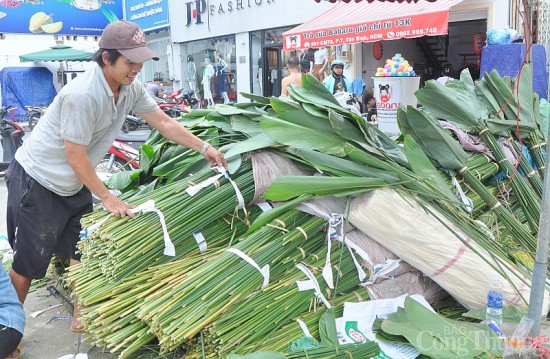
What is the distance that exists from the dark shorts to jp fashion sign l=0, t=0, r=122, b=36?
17331mm

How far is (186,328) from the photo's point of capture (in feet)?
5.90

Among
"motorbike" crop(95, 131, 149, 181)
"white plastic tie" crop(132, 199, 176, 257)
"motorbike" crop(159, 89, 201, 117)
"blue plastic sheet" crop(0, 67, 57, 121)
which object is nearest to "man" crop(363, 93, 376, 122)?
"motorbike" crop(95, 131, 149, 181)

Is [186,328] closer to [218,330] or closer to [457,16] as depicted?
[218,330]

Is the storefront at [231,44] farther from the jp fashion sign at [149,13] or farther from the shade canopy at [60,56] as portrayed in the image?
the shade canopy at [60,56]

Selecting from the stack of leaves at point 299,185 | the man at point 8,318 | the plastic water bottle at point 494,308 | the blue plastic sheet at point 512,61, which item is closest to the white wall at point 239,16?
the blue plastic sheet at point 512,61

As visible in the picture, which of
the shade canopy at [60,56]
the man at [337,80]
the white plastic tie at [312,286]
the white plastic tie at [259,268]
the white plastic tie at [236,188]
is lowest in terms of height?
Result: the white plastic tie at [312,286]

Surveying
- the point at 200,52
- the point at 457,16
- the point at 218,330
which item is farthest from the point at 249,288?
the point at 200,52

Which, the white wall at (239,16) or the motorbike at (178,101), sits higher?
the white wall at (239,16)

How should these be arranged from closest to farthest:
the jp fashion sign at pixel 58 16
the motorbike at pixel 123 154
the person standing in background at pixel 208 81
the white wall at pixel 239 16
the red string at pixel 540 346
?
the red string at pixel 540 346, the motorbike at pixel 123 154, the white wall at pixel 239 16, the person standing in background at pixel 208 81, the jp fashion sign at pixel 58 16

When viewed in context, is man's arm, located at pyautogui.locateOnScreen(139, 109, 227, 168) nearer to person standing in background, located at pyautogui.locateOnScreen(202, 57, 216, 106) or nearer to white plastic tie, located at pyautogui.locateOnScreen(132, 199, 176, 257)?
white plastic tie, located at pyautogui.locateOnScreen(132, 199, 176, 257)

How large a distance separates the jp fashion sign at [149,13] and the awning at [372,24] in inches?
315

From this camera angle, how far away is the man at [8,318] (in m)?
1.96

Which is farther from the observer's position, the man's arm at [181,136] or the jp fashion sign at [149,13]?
the jp fashion sign at [149,13]

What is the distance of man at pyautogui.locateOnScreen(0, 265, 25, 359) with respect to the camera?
1956 mm
